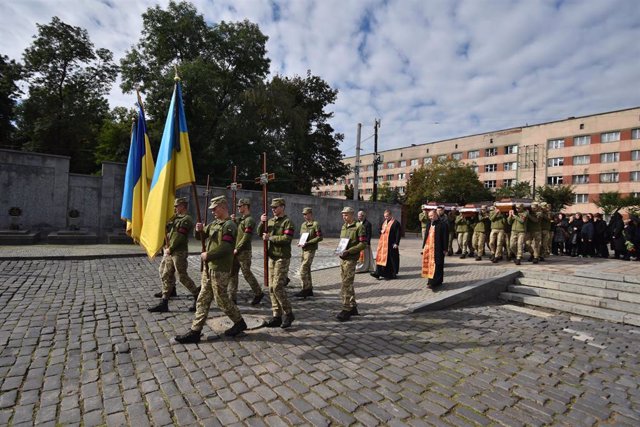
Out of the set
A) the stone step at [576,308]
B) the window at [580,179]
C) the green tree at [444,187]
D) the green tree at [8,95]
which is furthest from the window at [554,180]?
the green tree at [8,95]

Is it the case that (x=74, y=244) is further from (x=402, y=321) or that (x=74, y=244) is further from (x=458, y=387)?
(x=458, y=387)

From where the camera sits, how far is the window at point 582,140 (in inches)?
1828

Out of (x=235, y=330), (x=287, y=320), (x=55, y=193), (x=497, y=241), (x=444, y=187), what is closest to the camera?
(x=235, y=330)

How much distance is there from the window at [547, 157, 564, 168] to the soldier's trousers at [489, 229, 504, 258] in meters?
47.6

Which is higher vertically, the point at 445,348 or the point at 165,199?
the point at 165,199

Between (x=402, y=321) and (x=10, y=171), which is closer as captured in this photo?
(x=402, y=321)

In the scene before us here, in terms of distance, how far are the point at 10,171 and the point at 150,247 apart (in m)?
14.9

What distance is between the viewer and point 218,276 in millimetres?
4602

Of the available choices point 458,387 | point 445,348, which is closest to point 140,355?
point 458,387

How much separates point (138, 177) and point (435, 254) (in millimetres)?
6571

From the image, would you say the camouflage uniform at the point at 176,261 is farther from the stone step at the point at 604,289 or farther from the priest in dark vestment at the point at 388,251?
the stone step at the point at 604,289

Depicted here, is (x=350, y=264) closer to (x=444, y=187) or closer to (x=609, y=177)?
(x=444, y=187)

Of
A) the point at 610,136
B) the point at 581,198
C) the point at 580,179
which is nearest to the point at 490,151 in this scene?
the point at 580,179

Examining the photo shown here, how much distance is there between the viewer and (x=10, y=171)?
14953mm
